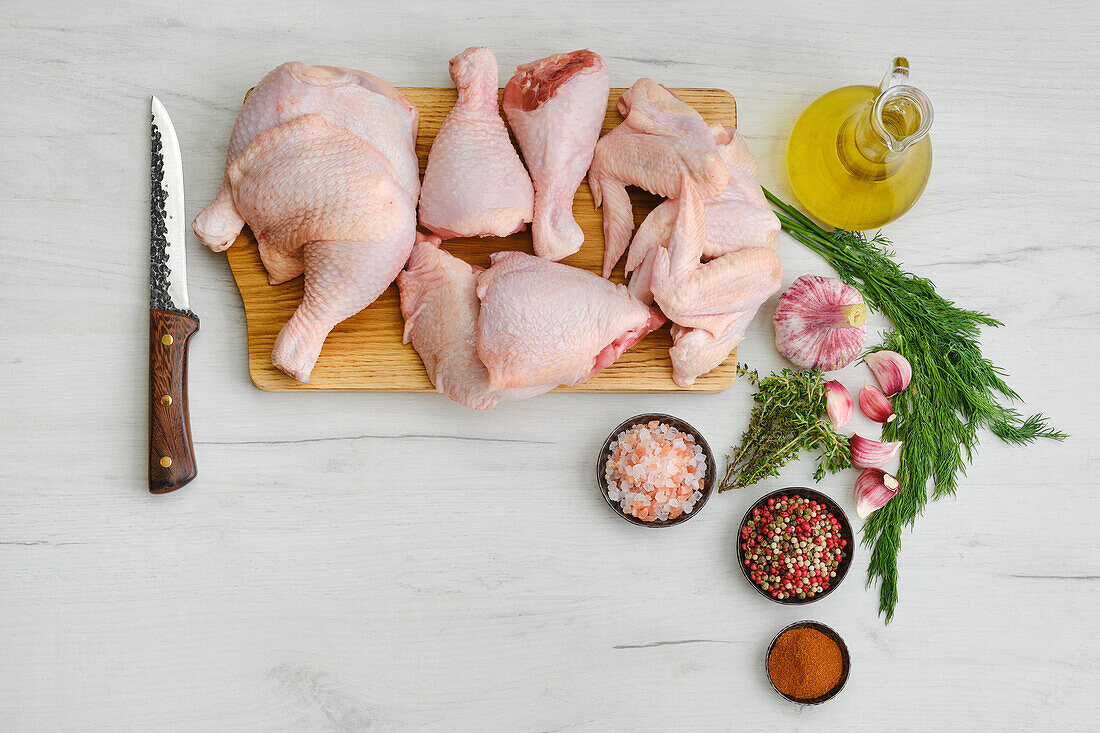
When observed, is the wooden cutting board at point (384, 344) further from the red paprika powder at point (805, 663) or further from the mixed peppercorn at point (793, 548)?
the red paprika powder at point (805, 663)

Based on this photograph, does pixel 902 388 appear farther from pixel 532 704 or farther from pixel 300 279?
pixel 300 279

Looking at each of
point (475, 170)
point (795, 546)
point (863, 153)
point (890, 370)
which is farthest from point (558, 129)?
point (795, 546)

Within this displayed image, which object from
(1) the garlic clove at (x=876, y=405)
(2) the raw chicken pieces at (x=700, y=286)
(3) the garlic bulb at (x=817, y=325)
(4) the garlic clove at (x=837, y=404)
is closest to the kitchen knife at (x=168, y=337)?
(2) the raw chicken pieces at (x=700, y=286)

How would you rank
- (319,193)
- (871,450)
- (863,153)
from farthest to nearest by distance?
(871,450) < (863,153) < (319,193)

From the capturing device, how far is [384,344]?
1.90 meters

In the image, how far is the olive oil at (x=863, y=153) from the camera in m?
1.76

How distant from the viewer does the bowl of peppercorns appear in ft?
6.14

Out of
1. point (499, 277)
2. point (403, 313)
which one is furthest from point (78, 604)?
point (499, 277)

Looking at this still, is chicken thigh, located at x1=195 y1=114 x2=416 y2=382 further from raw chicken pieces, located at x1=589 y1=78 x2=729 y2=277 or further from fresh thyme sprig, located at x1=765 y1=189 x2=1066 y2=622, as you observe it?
fresh thyme sprig, located at x1=765 y1=189 x2=1066 y2=622

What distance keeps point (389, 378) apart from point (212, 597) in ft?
2.35

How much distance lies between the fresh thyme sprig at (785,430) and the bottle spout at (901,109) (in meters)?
0.57

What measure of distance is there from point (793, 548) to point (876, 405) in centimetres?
42

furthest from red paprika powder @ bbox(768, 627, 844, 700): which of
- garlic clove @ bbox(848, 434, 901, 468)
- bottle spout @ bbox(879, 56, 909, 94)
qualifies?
bottle spout @ bbox(879, 56, 909, 94)

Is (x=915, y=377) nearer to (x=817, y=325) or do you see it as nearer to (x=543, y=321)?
(x=817, y=325)
